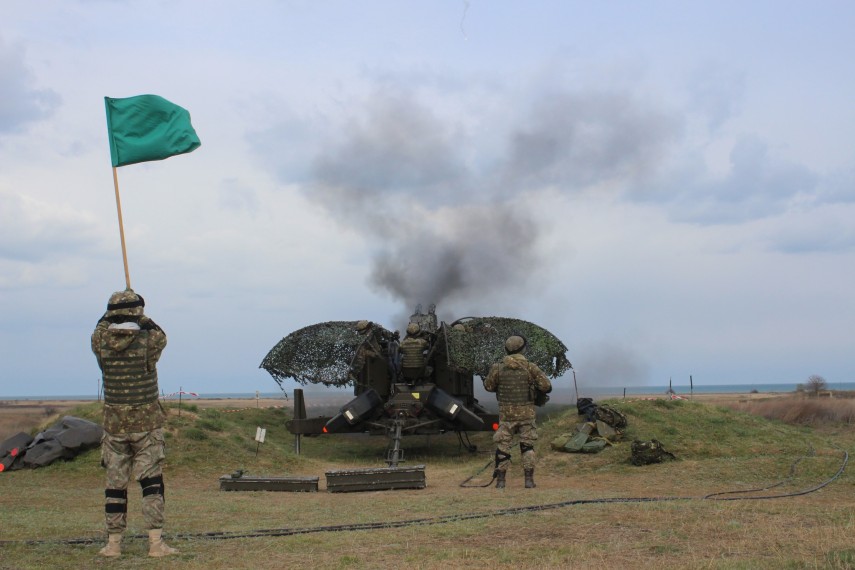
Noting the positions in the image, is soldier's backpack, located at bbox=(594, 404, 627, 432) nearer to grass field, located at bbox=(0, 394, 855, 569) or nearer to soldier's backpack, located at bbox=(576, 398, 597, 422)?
soldier's backpack, located at bbox=(576, 398, 597, 422)

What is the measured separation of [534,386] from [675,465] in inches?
122

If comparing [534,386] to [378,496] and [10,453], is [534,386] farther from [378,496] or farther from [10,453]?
[10,453]

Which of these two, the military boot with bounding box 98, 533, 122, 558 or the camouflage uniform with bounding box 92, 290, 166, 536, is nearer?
the military boot with bounding box 98, 533, 122, 558

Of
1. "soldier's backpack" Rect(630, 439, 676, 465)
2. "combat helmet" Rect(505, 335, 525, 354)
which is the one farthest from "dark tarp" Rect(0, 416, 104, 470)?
"soldier's backpack" Rect(630, 439, 676, 465)

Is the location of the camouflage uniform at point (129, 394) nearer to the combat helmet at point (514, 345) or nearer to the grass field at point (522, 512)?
the grass field at point (522, 512)

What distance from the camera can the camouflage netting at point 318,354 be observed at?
22672mm

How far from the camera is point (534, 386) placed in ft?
46.8

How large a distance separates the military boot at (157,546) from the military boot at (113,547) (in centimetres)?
27

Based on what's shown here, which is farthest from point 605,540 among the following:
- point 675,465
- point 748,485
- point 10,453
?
point 10,453

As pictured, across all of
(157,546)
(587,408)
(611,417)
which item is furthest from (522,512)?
(587,408)

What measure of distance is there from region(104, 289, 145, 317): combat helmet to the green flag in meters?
2.18

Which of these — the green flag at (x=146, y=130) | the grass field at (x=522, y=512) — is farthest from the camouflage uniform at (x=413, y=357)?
the green flag at (x=146, y=130)

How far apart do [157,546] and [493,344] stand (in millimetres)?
14822

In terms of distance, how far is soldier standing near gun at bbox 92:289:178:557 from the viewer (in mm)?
8312
